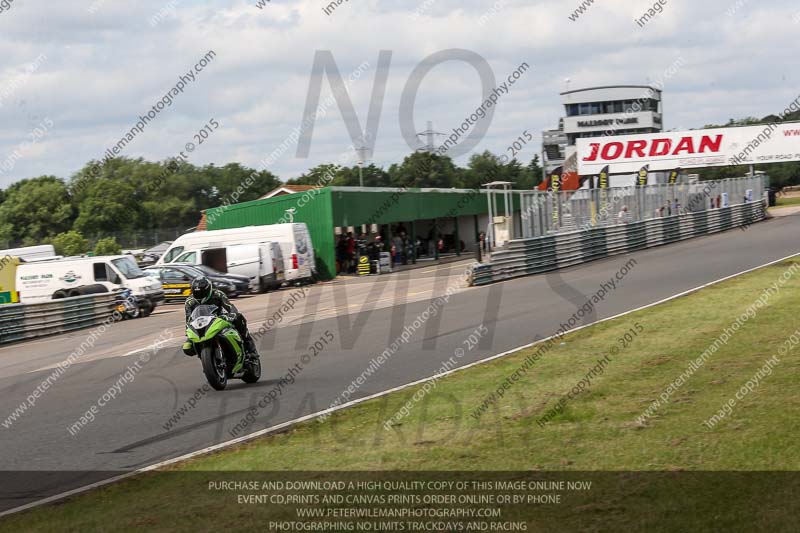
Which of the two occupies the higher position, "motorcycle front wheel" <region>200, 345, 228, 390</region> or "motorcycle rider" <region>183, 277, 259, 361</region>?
"motorcycle rider" <region>183, 277, 259, 361</region>

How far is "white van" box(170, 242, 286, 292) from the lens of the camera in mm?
32438

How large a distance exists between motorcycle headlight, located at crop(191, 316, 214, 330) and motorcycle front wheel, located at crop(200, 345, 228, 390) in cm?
30

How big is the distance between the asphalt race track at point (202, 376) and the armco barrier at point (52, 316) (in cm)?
76

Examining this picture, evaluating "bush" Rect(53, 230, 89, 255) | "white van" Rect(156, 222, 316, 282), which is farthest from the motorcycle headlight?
"bush" Rect(53, 230, 89, 255)

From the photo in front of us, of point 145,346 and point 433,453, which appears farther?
point 145,346

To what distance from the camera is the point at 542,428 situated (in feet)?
25.6

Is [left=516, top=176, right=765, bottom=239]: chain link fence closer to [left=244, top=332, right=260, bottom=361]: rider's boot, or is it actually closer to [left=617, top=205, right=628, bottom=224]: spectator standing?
[left=617, top=205, right=628, bottom=224]: spectator standing

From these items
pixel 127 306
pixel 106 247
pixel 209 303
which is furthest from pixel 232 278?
pixel 106 247

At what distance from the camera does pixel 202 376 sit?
42.0ft

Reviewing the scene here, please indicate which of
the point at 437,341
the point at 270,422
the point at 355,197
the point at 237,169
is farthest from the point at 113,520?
the point at 237,169

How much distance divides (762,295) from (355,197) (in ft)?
88.6

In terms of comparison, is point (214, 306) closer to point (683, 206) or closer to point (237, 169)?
point (683, 206)

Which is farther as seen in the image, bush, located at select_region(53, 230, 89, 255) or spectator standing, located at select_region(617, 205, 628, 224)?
bush, located at select_region(53, 230, 89, 255)

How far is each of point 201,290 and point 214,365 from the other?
0.95 meters
